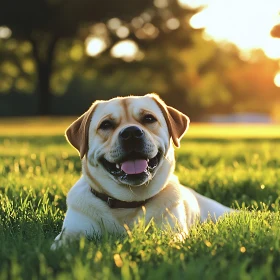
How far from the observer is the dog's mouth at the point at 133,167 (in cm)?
442

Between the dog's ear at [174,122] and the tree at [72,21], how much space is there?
35.1 metres

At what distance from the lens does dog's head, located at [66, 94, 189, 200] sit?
4.41 metres

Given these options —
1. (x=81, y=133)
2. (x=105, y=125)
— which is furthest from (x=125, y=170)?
(x=81, y=133)

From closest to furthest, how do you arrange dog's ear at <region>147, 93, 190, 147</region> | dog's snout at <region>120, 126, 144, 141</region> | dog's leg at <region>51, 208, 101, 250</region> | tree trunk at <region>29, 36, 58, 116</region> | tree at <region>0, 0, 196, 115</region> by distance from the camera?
dog's leg at <region>51, 208, 101, 250</region>
dog's snout at <region>120, 126, 144, 141</region>
dog's ear at <region>147, 93, 190, 147</region>
tree at <region>0, 0, 196, 115</region>
tree trunk at <region>29, 36, 58, 116</region>

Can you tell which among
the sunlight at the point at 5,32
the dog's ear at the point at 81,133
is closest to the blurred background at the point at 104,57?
the sunlight at the point at 5,32

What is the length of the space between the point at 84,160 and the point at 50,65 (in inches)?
1540

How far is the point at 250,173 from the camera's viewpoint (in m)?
7.48

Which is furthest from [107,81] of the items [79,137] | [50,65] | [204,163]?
[79,137]

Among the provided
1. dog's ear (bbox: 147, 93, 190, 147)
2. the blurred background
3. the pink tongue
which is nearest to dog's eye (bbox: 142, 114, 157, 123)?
dog's ear (bbox: 147, 93, 190, 147)

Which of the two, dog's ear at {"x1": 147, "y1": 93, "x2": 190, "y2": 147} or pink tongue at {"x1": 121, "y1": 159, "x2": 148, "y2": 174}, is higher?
dog's ear at {"x1": 147, "y1": 93, "x2": 190, "y2": 147}

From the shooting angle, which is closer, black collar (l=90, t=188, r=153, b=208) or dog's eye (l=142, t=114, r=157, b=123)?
black collar (l=90, t=188, r=153, b=208)

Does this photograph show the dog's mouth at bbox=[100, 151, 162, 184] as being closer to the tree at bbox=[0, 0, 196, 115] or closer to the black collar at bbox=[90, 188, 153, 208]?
the black collar at bbox=[90, 188, 153, 208]

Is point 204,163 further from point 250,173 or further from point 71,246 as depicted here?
point 71,246

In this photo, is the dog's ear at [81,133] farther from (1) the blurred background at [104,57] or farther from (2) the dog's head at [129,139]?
(1) the blurred background at [104,57]
